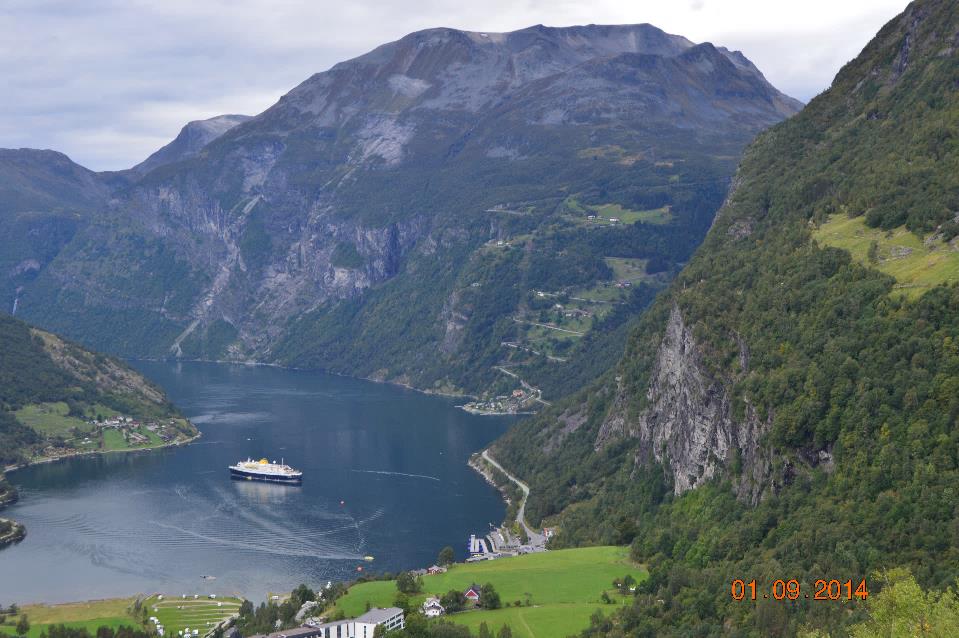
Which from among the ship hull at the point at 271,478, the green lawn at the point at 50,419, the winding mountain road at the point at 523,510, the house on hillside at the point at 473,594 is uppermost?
the green lawn at the point at 50,419

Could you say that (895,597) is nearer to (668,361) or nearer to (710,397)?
(710,397)

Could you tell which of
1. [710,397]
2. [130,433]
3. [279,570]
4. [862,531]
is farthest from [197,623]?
[130,433]

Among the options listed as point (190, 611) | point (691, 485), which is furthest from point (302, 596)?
point (691, 485)

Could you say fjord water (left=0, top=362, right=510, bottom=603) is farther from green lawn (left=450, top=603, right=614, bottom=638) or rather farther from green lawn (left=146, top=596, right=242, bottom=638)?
green lawn (left=450, top=603, right=614, bottom=638)

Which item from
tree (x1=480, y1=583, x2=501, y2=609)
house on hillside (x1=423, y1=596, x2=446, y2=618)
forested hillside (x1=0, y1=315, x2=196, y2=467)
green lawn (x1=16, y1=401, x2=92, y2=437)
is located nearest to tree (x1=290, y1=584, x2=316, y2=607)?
house on hillside (x1=423, y1=596, x2=446, y2=618)
